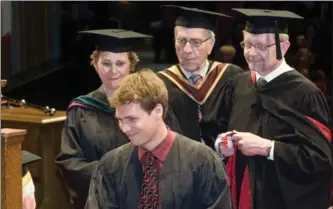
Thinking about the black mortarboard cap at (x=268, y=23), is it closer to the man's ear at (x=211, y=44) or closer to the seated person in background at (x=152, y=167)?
the man's ear at (x=211, y=44)

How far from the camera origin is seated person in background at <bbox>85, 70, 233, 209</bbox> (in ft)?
6.51

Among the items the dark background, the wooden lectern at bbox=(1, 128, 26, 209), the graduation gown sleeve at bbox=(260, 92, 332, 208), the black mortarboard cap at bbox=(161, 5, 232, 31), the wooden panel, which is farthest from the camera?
the wooden panel

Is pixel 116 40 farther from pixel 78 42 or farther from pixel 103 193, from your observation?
pixel 103 193

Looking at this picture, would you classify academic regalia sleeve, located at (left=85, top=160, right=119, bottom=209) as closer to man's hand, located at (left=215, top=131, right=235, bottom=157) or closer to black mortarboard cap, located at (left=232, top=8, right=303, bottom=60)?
man's hand, located at (left=215, top=131, right=235, bottom=157)

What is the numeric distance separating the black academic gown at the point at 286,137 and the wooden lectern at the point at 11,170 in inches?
32.2

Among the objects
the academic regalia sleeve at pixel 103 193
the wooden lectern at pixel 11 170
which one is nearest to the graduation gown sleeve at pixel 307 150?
the academic regalia sleeve at pixel 103 193

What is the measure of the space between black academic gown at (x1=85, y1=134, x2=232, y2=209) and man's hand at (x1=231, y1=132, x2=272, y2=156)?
374mm

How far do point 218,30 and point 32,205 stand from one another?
3.05 feet

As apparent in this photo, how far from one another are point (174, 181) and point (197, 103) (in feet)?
1.83

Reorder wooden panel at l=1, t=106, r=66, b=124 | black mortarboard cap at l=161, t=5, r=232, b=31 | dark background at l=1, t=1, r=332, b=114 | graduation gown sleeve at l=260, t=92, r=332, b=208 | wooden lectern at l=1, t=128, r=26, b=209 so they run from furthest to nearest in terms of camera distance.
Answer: wooden panel at l=1, t=106, r=66, b=124 < dark background at l=1, t=1, r=332, b=114 < black mortarboard cap at l=161, t=5, r=232, b=31 < graduation gown sleeve at l=260, t=92, r=332, b=208 < wooden lectern at l=1, t=128, r=26, b=209

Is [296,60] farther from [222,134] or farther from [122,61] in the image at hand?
[122,61]

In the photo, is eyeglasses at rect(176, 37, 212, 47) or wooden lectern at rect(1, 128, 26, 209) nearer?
wooden lectern at rect(1, 128, 26, 209)

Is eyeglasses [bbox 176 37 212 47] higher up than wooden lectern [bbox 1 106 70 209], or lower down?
higher up

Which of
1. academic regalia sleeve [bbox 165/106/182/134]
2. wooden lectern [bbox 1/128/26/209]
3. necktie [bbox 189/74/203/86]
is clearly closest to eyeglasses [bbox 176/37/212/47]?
necktie [bbox 189/74/203/86]
